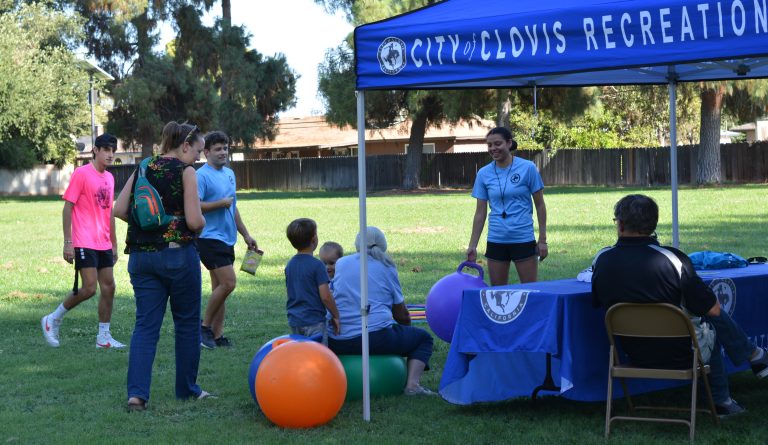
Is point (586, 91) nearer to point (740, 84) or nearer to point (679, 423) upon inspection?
point (740, 84)

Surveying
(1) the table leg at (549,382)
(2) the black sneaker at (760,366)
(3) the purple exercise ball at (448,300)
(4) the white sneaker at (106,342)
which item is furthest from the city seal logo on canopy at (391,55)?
(4) the white sneaker at (106,342)

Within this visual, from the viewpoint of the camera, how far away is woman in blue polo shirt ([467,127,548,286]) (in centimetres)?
800

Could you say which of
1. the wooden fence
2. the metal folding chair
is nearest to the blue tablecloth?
the metal folding chair

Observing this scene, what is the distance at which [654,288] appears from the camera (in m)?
5.40

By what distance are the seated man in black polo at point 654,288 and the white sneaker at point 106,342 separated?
5.03 m

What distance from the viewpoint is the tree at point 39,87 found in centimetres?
3775

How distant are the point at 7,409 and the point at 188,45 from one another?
165 feet

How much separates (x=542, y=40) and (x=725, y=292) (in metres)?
2.22

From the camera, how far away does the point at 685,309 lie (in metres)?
5.51

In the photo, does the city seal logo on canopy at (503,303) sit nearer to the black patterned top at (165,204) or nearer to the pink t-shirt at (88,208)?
the black patterned top at (165,204)

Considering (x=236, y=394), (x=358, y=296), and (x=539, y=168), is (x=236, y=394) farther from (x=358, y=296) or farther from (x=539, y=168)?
(x=539, y=168)

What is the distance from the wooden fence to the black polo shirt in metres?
40.7

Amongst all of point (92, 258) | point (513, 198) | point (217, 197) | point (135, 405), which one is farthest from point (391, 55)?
point (92, 258)

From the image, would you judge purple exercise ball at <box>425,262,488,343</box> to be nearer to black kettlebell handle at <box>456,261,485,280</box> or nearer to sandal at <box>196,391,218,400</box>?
black kettlebell handle at <box>456,261,485,280</box>
